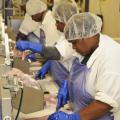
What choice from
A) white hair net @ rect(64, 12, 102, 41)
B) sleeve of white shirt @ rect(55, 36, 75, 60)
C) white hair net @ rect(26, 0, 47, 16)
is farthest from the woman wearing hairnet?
white hair net @ rect(26, 0, 47, 16)

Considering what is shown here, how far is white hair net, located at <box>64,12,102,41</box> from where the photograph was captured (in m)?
1.72

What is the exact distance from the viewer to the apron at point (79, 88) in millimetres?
1837

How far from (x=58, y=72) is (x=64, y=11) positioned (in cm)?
52

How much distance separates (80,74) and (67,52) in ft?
2.14

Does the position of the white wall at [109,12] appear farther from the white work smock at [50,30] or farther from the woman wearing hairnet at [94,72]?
the woman wearing hairnet at [94,72]

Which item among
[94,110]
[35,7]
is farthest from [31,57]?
[94,110]

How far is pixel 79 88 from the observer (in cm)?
187

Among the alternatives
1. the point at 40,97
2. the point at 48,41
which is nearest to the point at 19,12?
the point at 48,41

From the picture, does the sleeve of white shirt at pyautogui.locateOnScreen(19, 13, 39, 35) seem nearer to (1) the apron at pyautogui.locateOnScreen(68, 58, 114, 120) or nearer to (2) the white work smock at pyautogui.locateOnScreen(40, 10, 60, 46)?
(2) the white work smock at pyautogui.locateOnScreen(40, 10, 60, 46)

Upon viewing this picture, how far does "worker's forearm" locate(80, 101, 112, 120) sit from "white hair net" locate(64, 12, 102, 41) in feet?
1.16

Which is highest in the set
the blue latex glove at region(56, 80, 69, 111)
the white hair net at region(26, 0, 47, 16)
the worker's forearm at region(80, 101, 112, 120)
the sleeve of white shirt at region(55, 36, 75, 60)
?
the white hair net at region(26, 0, 47, 16)

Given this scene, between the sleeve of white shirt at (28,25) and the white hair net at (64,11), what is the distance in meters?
1.12

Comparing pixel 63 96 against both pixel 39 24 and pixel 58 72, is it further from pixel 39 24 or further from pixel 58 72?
pixel 39 24

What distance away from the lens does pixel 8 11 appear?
13.4ft
